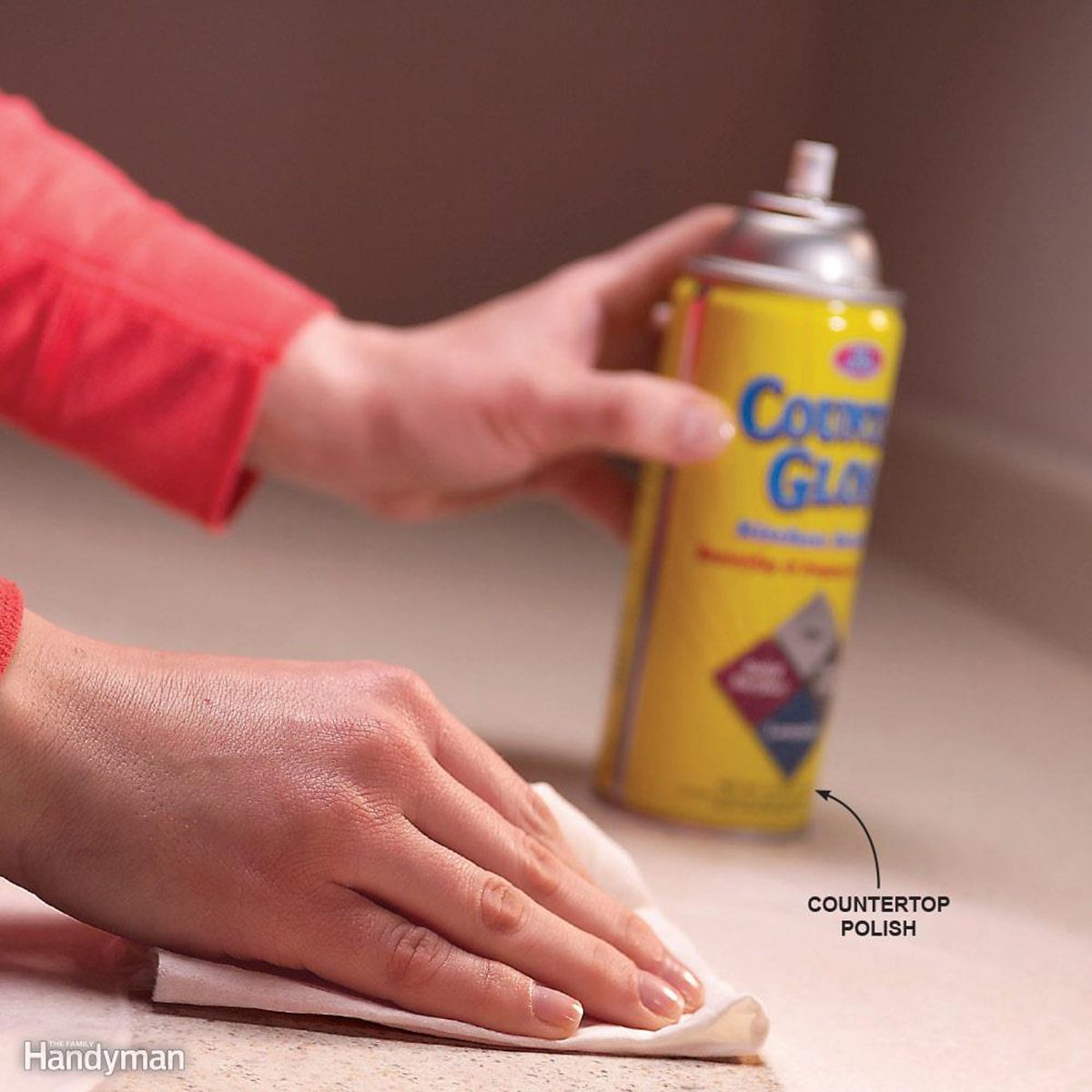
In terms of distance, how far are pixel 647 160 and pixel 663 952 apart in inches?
77.8

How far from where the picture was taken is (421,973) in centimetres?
57

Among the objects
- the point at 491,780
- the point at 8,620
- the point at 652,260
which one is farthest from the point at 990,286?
the point at 8,620

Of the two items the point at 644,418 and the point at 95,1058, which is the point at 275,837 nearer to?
the point at 95,1058

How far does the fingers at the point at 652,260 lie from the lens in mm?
1056

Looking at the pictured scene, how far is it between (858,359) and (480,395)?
0.24 meters

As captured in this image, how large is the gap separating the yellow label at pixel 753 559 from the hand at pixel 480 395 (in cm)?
9

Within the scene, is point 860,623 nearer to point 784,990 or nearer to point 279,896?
point 784,990

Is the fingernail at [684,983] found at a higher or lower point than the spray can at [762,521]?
lower

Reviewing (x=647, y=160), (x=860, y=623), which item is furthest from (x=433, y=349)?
(x=647, y=160)

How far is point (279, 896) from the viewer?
568 millimetres

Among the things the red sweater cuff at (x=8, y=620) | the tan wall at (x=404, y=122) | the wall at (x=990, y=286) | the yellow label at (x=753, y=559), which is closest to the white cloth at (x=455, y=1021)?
the red sweater cuff at (x=8, y=620)

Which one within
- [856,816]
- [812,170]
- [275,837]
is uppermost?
[812,170]

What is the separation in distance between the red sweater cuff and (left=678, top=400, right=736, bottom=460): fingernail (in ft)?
1.36

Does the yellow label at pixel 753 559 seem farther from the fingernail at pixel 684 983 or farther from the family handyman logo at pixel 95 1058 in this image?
the family handyman logo at pixel 95 1058
